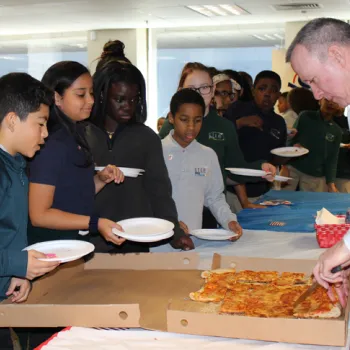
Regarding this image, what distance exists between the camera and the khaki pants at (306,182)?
502 cm

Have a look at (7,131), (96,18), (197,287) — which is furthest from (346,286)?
(96,18)

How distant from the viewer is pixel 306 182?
16.6 feet

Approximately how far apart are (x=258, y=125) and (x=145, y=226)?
1.94m

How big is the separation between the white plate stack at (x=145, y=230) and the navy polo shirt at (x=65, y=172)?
15 cm

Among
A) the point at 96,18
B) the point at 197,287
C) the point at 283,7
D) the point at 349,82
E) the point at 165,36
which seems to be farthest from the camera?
the point at 165,36

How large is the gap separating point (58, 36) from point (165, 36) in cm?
235

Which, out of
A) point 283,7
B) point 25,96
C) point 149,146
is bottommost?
point 149,146

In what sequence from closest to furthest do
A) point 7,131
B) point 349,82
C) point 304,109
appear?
point 349,82
point 7,131
point 304,109

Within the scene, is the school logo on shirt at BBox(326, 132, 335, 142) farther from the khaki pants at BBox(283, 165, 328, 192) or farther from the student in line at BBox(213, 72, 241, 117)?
the student in line at BBox(213, 72, 241, 117)

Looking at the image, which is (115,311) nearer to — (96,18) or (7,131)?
(7,131)

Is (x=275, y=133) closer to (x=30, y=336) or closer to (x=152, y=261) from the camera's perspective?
(x=152, y=261)

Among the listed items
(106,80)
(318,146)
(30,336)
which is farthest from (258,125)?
(30,336)

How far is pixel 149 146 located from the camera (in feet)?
7.48

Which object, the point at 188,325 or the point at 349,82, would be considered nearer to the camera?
the point at 188,325
